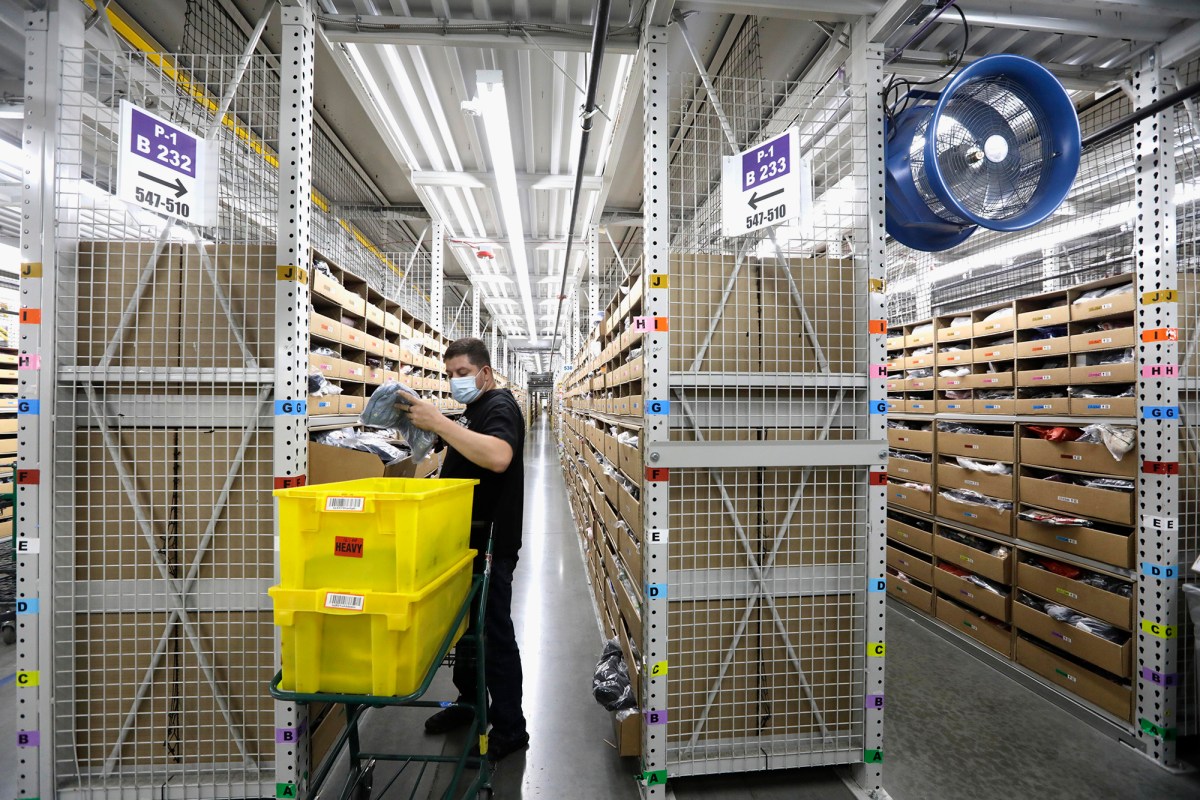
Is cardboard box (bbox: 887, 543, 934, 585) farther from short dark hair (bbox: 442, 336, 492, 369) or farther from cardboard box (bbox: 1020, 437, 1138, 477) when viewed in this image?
short dark hair (bbox: 442, 336, 492, 369)

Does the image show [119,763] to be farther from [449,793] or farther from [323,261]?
[323,261]

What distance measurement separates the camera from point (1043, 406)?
10.1 ft

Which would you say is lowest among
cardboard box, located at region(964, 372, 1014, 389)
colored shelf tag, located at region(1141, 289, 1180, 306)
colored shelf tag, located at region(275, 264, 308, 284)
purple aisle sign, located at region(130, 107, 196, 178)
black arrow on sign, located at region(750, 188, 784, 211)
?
cardboard box, located at region(964, 372, 1014, 389)

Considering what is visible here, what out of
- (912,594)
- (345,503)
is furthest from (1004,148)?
(912,594)

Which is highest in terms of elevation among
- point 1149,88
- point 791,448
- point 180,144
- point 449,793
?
point 1149,88

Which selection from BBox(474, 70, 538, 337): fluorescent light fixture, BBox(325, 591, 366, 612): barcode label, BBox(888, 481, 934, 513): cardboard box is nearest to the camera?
BBox(325, 591, 366, 612): barcode label

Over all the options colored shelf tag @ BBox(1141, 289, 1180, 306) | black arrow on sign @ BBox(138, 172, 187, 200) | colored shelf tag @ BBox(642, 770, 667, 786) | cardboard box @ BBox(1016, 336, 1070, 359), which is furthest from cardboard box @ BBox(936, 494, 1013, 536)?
black arrow on sign @ BBox(138, 172, 187, 200)

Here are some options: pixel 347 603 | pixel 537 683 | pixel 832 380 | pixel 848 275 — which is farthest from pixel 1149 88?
pixel 537 683

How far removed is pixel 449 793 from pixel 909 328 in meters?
5.08

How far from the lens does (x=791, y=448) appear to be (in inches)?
75.7

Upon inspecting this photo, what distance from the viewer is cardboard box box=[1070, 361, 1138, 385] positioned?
2.60 m

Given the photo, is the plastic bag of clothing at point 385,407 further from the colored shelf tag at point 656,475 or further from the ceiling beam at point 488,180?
the ceiling beam at point 488,180

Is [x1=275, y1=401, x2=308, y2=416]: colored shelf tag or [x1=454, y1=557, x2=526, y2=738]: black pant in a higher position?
[x1=275, y1=401, x2=308, y2=416]: colored shelf tag

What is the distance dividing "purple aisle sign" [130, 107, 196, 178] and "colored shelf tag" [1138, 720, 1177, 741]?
16.2ft
